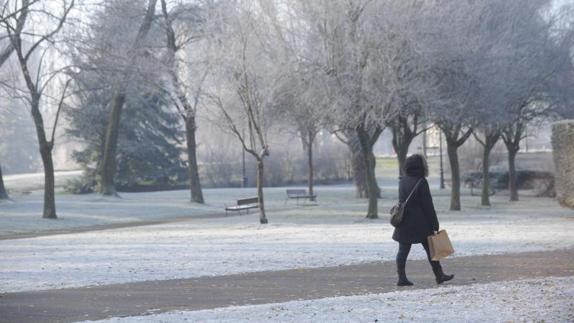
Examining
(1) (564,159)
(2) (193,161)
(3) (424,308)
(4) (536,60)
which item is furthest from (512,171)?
(3) (424,308)

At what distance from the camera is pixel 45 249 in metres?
20.6

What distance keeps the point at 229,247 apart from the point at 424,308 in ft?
33.8

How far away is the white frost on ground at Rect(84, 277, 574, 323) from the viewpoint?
918 cm

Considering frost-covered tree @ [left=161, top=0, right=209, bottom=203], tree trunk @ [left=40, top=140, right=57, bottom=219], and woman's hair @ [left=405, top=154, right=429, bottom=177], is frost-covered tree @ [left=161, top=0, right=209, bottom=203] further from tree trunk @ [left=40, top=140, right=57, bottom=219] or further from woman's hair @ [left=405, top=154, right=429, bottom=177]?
woman's hair @ [left=405, top=154, right=429, bottom=177]

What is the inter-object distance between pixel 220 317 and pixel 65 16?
2180 centimetres

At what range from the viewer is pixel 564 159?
2986 centimetres

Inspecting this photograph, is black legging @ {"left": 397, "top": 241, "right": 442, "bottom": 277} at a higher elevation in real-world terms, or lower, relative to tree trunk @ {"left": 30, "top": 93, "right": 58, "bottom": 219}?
lower

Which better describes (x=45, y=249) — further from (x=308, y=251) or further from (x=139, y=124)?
(x=139, y=124)

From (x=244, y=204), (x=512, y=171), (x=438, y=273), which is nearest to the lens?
(x=438, y=273)

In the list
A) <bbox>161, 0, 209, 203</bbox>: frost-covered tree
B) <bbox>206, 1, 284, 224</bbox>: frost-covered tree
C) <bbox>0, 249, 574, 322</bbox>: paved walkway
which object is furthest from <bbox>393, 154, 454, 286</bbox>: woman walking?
<bbox>161, 0, 209, 203</bbox>: frost-covered tree

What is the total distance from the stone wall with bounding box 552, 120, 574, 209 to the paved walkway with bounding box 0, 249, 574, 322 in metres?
14.4

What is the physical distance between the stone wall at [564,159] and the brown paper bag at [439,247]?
60.5ft

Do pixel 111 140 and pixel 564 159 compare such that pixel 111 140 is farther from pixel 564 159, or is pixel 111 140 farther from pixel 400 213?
pixel 400 213

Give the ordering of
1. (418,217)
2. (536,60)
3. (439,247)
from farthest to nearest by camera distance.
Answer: (536,60) → (418,217) → (439,247)
